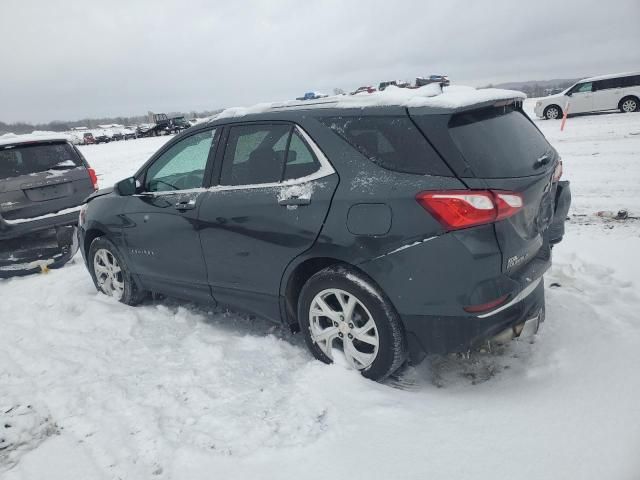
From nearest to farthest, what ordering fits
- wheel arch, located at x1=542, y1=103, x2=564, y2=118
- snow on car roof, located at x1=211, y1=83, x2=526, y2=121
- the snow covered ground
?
1. the snow covered ground
2. snow on car roof, located at x1=211, y1=83, x2=526, y2=121
3. wheel arch, located at x1=542, y1=103, x2=564, y2=118

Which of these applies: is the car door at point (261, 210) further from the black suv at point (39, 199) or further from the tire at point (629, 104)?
the tire at point (629, 104)

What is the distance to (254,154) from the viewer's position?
329 centimetres

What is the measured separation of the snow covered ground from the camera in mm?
2260

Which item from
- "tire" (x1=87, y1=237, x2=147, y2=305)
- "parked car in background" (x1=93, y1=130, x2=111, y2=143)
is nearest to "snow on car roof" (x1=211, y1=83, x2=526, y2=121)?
"tire" (x1=87, y1=237, x2=147, y2=305)

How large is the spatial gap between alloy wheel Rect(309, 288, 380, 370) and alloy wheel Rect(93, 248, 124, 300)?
245 centimetres

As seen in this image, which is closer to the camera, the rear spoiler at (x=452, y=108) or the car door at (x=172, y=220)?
the rear spoiler at (x=452, y=108)

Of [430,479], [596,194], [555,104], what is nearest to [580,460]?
[430,479]

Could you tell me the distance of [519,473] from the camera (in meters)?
2.10

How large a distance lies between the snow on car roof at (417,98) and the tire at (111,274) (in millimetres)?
2140

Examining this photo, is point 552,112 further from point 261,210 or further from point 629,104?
point 261,210

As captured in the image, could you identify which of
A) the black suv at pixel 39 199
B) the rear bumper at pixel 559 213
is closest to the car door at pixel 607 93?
the rear bumper at pixel 559 213

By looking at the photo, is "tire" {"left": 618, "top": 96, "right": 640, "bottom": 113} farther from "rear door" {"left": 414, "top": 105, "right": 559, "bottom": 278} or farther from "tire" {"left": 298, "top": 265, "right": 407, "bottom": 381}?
"tire" {"left": 298, "top": 265, "right": 407, "bottom": 381}

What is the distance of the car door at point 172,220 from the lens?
364 centimetres

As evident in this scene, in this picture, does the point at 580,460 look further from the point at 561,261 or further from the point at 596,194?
the point at 596,194
